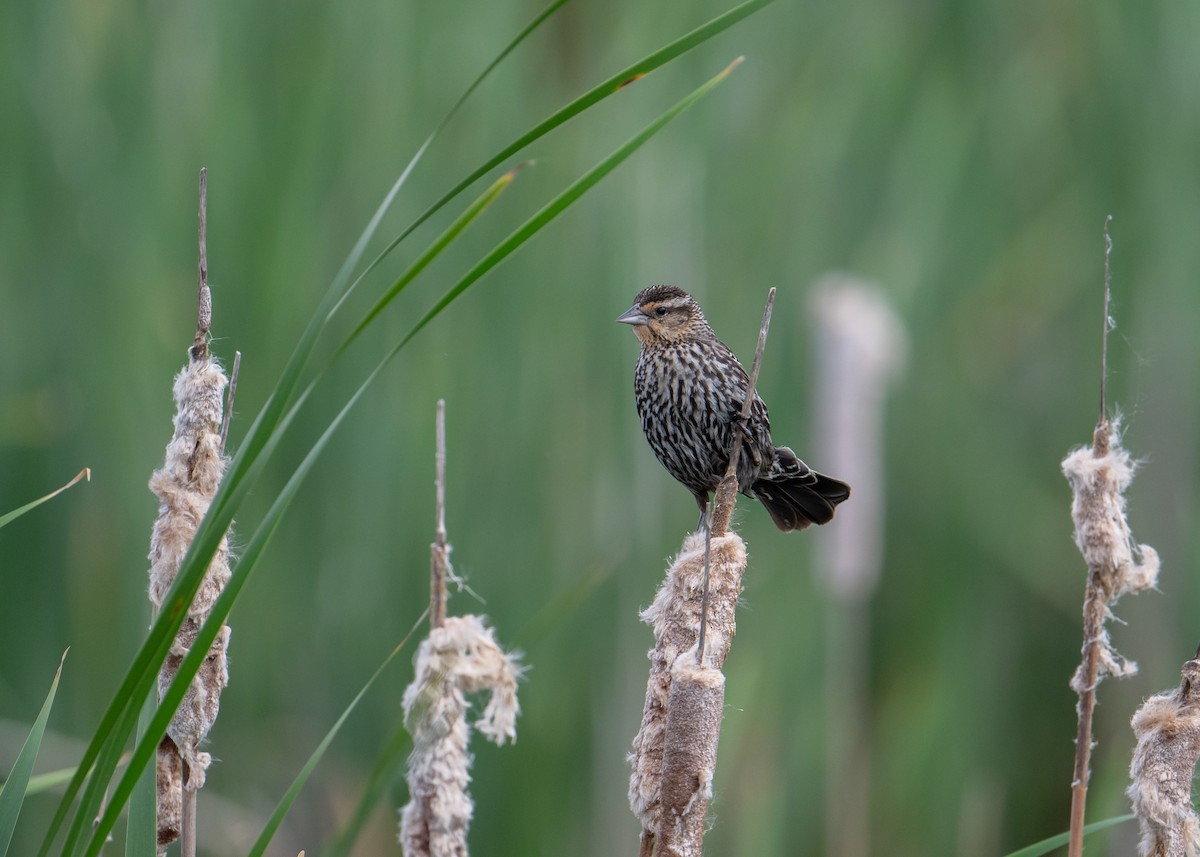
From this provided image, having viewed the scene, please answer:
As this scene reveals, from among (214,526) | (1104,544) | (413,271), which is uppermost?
(1104,544)

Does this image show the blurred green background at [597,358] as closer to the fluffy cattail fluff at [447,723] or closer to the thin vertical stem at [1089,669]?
the thin vertical stem at [1089,669]

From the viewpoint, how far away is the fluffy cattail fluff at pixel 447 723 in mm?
849

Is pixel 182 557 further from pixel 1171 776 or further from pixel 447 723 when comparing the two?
pixel 1171 776

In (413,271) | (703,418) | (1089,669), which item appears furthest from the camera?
(703,418)

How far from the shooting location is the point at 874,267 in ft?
10.4

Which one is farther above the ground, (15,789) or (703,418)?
(703,418)

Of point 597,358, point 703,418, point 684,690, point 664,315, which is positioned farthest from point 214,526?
point 597,358

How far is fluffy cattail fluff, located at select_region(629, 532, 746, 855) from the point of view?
1.04 metres

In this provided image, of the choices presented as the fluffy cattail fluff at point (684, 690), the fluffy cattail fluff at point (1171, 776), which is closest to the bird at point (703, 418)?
the fluffy cattail fluff at point (684, 690)

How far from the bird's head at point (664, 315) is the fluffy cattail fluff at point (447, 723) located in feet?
4.99

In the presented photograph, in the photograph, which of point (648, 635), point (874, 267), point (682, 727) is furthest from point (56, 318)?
point (682, 727)

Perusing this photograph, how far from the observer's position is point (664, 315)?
2.41 meters

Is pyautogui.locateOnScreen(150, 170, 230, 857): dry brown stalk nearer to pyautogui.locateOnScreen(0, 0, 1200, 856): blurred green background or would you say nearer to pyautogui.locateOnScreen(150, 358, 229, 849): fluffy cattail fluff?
pyautogui.locateOnScreen(150, 358, 229, 849): fluffy cattail fluff

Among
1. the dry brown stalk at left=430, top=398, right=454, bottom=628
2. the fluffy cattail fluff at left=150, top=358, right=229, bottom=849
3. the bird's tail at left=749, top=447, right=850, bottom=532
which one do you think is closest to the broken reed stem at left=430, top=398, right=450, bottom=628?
the dry brown stalk at left=430, top=398, right=454, bottom=628
